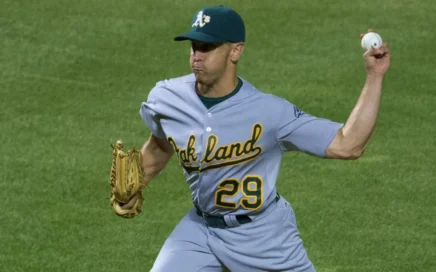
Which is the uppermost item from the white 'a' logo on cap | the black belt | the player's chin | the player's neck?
the white 'a' logo on cap

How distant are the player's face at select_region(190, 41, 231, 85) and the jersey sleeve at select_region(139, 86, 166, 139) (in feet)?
1.30

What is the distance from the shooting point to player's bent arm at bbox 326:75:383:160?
234 inches

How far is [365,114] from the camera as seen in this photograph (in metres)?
5.98

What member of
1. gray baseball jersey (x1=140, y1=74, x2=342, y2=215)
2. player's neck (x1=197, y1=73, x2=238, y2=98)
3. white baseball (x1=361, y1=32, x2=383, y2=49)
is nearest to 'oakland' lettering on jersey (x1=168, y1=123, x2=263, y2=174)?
gray baseball jersey (x1=140, y1=74, x2=342, y2=215)

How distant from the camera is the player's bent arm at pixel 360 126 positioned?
5941 millimetres

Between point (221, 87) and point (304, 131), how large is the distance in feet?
1.74

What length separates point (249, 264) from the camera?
6535 millimetres

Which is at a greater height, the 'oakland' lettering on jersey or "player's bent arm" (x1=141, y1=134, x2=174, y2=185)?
the 'oakland' lettering on jersey

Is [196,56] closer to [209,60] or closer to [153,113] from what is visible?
[209,60]

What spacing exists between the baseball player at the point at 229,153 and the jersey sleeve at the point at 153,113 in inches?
3.4

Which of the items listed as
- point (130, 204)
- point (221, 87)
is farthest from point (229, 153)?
point (130, 204)

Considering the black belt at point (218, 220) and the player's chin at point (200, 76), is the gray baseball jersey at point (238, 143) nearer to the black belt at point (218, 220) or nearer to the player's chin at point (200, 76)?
the black belt at point (218, 220)

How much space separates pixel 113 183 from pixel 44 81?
511 cm

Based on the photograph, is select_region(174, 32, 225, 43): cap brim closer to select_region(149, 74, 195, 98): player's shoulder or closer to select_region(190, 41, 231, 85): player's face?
select_region(190, 41, 231, 85): player's face
